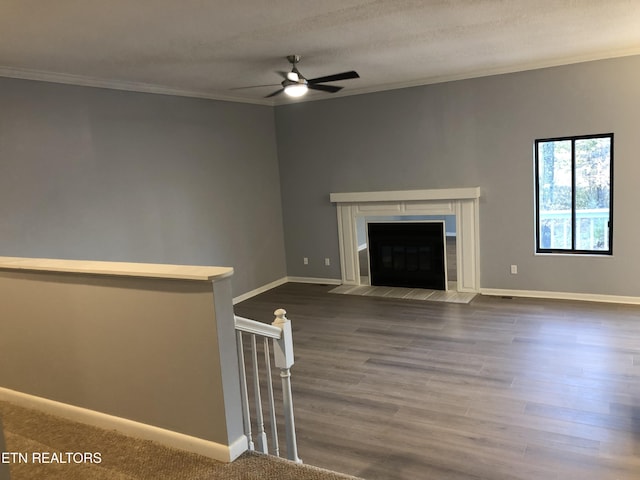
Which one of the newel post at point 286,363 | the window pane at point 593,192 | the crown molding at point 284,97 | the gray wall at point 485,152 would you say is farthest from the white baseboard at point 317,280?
the newel post at point 286,363

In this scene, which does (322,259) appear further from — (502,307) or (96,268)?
(96,268)

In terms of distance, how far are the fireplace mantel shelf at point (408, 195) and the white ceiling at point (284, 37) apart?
1.51m

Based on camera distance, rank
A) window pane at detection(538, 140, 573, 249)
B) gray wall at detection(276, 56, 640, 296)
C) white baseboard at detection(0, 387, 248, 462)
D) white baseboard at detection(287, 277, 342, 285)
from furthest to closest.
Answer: white baseboard at detection(287, 277, 342, 285) < window pane at detection(538, 140, 573, 249) < gray wall at detection(276, 56, 640, 296) < white baseboard at detection(0, 387, 248, 462)

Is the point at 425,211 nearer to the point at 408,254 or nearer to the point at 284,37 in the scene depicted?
the point at 408,254

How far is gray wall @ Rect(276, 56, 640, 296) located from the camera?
555cm

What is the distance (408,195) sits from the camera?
22.0 ft

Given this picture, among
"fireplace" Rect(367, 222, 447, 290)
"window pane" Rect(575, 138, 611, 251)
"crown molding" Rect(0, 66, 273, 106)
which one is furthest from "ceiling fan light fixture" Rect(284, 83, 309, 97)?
"window pane" Rect(575, 138, 611, 251)

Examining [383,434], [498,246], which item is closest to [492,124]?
[498,246]

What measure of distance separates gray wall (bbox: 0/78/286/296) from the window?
12.5 ft

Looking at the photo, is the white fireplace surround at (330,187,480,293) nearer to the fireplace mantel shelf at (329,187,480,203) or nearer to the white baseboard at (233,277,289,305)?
the fireplace mantel shelf at (329,187,480,203)

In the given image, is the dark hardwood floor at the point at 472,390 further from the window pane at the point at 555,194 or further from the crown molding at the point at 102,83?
the crown molding at the point at 102,83

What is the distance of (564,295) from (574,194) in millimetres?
1235

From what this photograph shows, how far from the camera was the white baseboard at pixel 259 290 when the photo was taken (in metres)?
6.91

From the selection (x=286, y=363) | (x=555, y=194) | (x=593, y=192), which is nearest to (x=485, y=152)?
(x=555, y=194)
